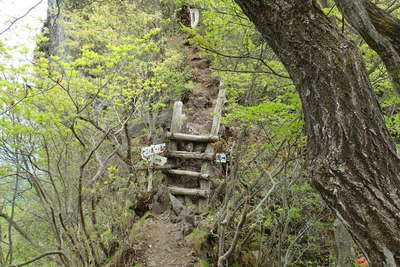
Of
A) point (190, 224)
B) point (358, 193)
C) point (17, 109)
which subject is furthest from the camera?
point (190, 224)

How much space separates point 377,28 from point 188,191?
5011 millimetres

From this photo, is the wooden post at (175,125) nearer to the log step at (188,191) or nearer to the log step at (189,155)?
the log step at (189,155)

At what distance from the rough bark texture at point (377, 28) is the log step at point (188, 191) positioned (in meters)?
4.79

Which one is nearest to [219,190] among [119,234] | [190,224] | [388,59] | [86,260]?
[190,224]

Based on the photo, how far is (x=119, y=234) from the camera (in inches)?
185

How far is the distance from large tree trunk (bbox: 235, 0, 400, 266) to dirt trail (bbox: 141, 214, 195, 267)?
390 centimetres

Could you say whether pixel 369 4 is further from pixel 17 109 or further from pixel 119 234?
pixel 119 234

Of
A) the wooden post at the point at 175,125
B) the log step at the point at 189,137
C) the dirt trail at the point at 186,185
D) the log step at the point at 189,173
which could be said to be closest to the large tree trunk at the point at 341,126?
the dirt trail at the point at 186,185

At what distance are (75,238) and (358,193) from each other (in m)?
3.83

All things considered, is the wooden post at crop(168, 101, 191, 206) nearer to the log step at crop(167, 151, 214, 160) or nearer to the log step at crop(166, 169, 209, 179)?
the log step at crop(167, 151, 214, 160)

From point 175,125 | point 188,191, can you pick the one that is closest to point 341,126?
point 188,191

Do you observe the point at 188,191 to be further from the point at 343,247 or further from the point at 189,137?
the point at 343,247

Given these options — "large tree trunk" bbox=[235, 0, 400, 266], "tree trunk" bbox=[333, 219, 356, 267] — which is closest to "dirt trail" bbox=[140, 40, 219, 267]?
"tree trunk" bbox=[333, 219, 356, 267]

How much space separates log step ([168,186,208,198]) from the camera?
609 cm
